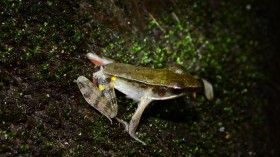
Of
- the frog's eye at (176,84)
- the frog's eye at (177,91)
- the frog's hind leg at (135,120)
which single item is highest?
the frog's eye at (176,84)

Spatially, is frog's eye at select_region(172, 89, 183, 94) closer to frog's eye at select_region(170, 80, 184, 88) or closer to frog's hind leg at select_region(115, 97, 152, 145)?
frog's eye at select_region(170, 80, 184, 88)

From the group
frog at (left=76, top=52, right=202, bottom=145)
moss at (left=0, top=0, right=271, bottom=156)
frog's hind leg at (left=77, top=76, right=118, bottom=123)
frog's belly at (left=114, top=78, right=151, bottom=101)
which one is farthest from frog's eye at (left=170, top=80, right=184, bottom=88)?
frog's hind leg at (left=77, top=76, right=118, bottom=123)

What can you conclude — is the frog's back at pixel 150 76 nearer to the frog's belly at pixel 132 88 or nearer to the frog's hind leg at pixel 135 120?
the frog's belly at pixel 132 88

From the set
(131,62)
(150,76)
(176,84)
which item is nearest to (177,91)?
(176,84)

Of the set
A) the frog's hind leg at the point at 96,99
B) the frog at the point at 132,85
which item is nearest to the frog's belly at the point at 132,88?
the frog at the point at 132,85

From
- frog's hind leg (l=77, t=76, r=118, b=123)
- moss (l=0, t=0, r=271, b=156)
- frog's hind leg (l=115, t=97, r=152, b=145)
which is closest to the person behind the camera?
moss (l=0, t=0, r=271, b=156)

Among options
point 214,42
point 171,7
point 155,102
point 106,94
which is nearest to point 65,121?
point 106,94

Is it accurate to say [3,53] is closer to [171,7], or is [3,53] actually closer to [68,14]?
[68,14]
